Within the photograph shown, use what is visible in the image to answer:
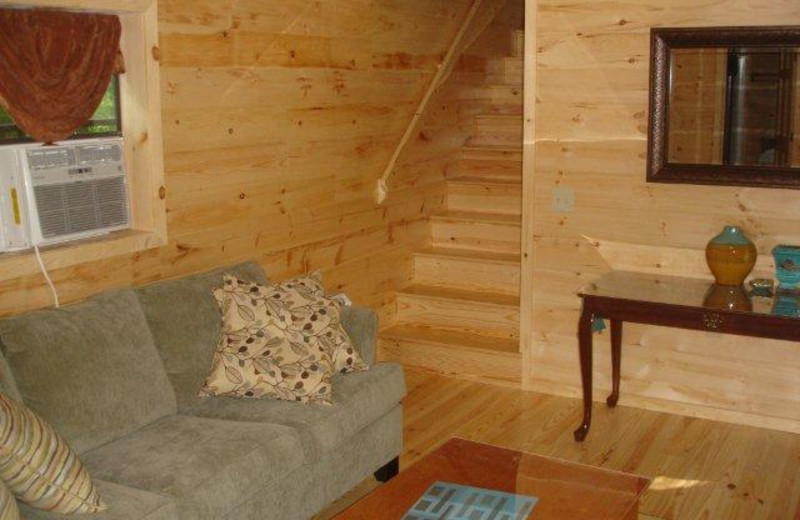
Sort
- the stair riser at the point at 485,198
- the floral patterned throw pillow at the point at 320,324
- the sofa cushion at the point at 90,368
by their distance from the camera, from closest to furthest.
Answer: the sofa cushion at the point at 90,368 < the floral patterned throw pillow at the point at 320,324 < the stair riser at the point at 485,198

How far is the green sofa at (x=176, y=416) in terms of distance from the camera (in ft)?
9.13

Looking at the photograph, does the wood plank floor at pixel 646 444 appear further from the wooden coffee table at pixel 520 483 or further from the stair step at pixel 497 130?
the stair step at pixel 497 130

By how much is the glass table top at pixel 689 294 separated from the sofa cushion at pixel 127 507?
6.92 feet

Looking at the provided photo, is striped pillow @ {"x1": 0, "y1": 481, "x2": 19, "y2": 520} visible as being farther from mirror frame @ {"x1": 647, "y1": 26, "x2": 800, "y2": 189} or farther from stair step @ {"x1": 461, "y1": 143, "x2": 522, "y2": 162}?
stair step @ {"x1": 461, "y1": 143, "x2": 522, "y2": 162}

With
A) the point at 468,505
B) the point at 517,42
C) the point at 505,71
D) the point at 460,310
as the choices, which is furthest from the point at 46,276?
the point at 517,42

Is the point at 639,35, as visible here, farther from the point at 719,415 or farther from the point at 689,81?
the point at 719,415

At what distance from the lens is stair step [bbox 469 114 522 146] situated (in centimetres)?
602

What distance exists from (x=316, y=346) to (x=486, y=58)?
129 inches

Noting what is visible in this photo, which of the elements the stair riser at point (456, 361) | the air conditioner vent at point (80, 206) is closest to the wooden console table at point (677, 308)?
the stair riser at point (456, 361)

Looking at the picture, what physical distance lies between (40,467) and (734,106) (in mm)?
3112

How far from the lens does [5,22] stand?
3.11 m

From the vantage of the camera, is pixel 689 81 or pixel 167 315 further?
pixel 689 81

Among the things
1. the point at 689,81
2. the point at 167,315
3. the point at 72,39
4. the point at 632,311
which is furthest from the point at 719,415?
the point at 72,39

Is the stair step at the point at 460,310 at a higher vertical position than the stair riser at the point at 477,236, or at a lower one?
lower
